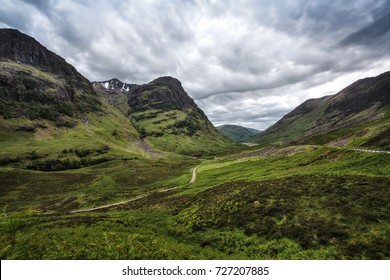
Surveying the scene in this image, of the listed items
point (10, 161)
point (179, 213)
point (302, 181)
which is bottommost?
point (179, 213)

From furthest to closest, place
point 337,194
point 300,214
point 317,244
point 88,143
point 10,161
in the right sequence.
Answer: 1. point 88,143
2. point 10,161
3. point 337,194
4. point 300,214
5. point 317,244

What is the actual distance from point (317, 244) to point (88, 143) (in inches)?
8220

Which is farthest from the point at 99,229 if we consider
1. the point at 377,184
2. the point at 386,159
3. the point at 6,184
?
the point at 6,184

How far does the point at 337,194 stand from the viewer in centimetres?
2947

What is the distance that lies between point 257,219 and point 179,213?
576 inches
